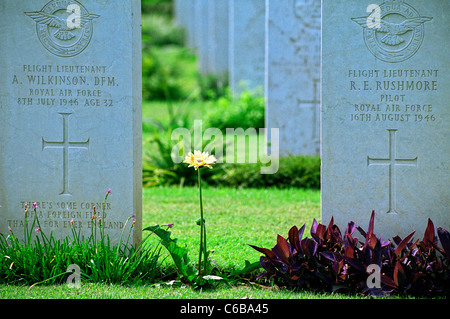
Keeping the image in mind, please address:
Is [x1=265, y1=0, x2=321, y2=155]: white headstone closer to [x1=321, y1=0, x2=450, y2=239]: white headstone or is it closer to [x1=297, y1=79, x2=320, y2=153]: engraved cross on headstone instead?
[x1=297, y1=79, x2=320, y2=153]: engraved cross on headstone

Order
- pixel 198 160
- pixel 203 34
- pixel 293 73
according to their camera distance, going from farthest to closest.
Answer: pixel 203 34 < pixel 293 73 < pixel 198 160

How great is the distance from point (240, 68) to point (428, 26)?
9.36m

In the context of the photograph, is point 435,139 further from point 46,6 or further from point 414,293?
point 46,6

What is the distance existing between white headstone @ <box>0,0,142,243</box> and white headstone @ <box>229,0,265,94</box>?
8622 millimetres

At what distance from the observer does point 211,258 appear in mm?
4949

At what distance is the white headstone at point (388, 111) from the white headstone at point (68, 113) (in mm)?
1693

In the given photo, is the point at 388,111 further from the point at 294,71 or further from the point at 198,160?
the point at 294,71

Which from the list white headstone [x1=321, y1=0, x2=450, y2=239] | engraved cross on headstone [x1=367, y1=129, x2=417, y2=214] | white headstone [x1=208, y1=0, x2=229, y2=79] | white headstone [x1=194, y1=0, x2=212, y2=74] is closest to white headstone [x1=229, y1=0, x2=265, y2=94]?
white headstone [x1=208, y1=0, x2=229, y2=79]

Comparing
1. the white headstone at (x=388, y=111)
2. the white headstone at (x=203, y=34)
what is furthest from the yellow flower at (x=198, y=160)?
the white headstone at (x=203, y=34)

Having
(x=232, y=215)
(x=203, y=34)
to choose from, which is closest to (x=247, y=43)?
(x=232, y=215)

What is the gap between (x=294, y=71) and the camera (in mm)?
9719

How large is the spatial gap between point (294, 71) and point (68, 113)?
551 centimetres

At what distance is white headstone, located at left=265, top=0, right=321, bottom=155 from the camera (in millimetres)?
9656
